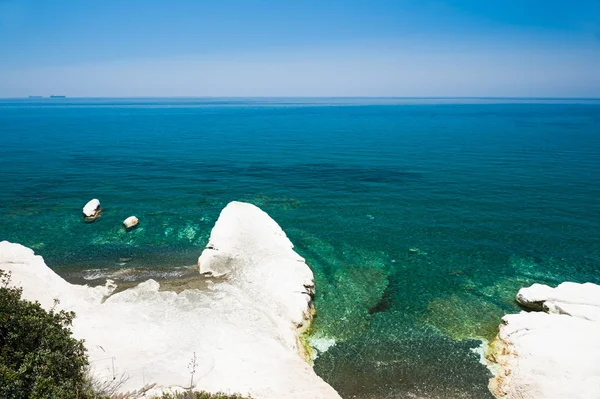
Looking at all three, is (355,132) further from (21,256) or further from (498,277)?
(21,256)

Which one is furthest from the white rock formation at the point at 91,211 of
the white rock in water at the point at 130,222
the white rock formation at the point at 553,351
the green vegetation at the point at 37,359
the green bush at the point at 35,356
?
the white rock formation at the point at 553,351

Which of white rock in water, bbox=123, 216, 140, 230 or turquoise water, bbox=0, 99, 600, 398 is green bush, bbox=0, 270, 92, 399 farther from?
white rock in water, bbox=123, 216, 140, 230

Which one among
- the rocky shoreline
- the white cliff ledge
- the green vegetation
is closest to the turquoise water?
the rocky shoreline

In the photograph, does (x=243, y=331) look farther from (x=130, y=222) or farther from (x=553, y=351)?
(x=130, y=222)

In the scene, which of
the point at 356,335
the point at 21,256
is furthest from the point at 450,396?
the point at 21,256

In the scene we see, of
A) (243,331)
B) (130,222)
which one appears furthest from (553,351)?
(130,222)
